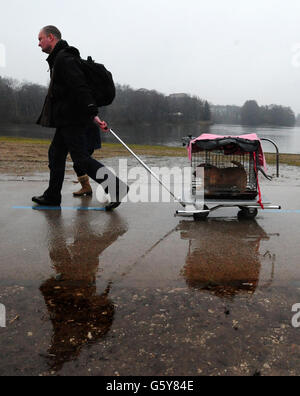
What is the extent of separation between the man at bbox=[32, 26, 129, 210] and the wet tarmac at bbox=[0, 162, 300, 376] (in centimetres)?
81

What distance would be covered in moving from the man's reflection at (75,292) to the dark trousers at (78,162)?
91 cm

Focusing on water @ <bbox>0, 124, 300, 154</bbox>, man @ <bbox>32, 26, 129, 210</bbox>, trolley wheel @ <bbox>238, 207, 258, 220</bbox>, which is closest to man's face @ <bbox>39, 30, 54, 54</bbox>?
man @ <bbox>32, 26, 129, 210</bbox>

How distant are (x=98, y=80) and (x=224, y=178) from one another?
244 cm

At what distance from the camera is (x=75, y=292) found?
312cm

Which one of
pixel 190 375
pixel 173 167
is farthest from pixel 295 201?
pixel 173 167

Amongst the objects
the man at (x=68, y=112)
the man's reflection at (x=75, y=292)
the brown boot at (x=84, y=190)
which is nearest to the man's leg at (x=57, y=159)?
the man at (x=68, y=112)

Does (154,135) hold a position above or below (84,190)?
above

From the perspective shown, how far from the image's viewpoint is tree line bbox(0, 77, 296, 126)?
123619 millimetres

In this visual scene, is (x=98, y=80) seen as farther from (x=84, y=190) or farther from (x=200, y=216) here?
(x=200, y=216)

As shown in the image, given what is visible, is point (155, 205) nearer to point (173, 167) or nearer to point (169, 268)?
point (169, 268)

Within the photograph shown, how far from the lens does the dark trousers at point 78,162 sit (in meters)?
→ 5.68

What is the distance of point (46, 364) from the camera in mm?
2217

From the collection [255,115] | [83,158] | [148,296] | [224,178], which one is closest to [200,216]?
[224,178]
